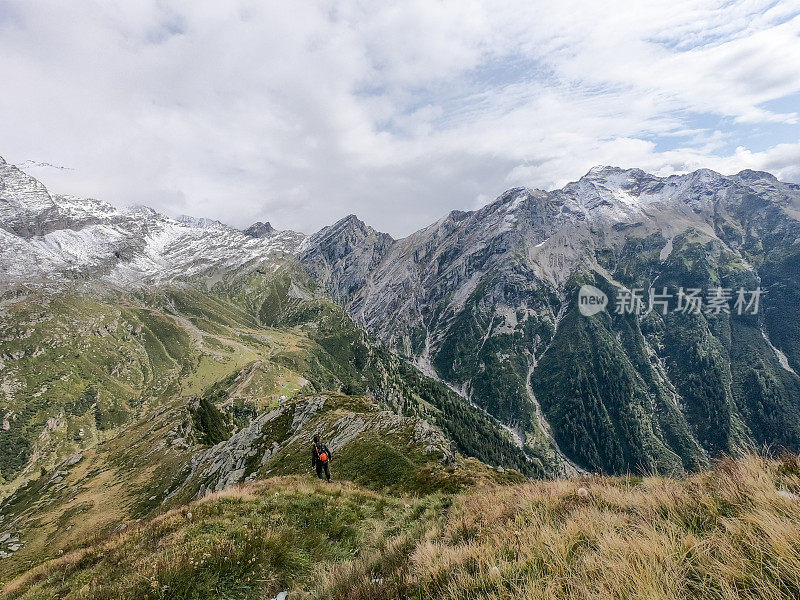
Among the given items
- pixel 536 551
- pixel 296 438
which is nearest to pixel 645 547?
pixel 536 551

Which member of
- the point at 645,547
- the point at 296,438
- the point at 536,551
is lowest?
the point at 296,438

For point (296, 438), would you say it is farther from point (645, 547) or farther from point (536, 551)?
point (645, 547)

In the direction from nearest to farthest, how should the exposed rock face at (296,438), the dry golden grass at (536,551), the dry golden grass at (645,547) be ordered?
the dry golden grass at (645,547) → the dry golden grass at (536,551) → the exposed rock face at (296,438)

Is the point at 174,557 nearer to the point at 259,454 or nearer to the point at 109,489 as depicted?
the point at 259,454

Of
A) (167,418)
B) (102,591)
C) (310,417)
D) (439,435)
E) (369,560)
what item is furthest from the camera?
(167,418)

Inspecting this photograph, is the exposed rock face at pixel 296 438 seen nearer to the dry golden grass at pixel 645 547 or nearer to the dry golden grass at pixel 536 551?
the dry golden grass at pixel 536 551

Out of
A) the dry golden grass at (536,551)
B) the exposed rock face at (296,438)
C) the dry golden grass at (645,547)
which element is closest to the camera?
the dry golden grass at (645,547)

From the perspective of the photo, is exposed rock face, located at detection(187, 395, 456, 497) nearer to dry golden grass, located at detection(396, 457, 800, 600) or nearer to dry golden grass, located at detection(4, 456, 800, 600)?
dry golden grass, located at detection(4, 456, 800, 600)

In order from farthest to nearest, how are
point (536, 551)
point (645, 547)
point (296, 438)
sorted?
point (296, 438) → point (536, 551) → point (645, 547)

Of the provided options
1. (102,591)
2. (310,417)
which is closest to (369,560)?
(102,591)

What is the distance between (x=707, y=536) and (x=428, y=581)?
3.84 metres

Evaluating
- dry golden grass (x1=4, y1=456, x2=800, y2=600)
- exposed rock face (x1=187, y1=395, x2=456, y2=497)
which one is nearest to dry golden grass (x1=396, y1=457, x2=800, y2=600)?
dry golden grass (x1=4, y1=456, x2=800, y2=600)

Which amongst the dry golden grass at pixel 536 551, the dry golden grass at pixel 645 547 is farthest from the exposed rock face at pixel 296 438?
the dry golden grass at pixel 645 547

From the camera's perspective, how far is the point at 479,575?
4641 millimetres
